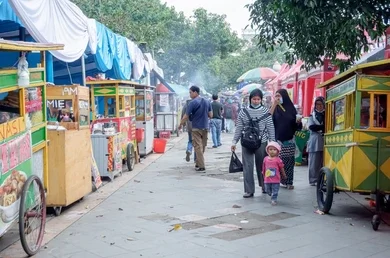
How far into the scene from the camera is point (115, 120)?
37.4 feet

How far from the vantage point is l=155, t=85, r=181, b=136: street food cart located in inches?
877

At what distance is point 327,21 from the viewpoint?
743 cm

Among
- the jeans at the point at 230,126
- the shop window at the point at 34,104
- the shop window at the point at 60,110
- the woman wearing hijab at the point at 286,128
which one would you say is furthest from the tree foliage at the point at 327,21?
the jeans at the point at 230,126

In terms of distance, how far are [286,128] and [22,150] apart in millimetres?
5160

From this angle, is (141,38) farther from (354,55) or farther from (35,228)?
(35,228)

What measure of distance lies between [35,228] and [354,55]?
5.59m

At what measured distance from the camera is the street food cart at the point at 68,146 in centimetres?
735

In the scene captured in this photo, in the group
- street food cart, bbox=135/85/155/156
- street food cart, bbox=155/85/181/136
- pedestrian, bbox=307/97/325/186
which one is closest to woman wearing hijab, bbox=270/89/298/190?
pedestrian, bbox=307/97/325/186

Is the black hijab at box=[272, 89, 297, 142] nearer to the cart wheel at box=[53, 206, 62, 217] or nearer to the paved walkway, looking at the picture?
the paved walkway

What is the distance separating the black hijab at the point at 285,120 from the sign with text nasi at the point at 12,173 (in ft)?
16.3

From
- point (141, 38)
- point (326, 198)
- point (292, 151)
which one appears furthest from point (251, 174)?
point (141, 38)

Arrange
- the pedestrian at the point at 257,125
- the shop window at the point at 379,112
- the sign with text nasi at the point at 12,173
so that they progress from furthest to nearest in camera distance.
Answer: the pedestrian at the point at 257,125 < the shop window at the point at 379,112 < the sign with text nasi at the point at 12,173

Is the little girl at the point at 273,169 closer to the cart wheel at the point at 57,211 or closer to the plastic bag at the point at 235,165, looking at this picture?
the plastic bag at the point at 235,165

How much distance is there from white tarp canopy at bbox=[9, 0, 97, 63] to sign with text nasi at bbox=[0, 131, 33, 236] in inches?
79.1
